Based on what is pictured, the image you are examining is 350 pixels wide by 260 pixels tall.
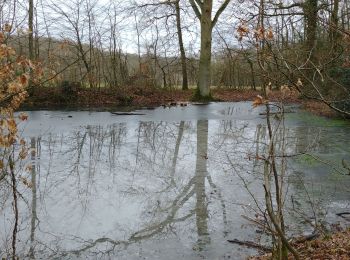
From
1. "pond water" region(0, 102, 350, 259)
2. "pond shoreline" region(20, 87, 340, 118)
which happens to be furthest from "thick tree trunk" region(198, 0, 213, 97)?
"pond water" region(0, 102, 350, 259)

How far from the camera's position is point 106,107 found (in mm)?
20031

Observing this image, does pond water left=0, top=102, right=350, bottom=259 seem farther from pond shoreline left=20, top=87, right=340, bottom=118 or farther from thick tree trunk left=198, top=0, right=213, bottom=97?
thick tree trunk left=198, top=0, right=213, bottom=97

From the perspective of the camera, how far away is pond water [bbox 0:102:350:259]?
4.83m

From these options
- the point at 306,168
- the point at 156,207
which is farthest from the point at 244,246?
the point at 306,168

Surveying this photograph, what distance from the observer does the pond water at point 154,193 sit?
483 cm

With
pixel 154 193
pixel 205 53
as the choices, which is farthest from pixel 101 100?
pixel 154 193

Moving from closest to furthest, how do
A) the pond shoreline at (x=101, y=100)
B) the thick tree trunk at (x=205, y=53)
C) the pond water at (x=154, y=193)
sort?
the pond water at (x=154, y=193) < the pond shoreline at (x=101, y=100) < the thick tree trunk at (x=205, y=53)

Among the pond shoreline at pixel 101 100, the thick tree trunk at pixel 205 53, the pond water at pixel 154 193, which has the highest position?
the thick tree trunk at pixel 205 53

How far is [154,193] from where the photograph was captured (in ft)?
22.0

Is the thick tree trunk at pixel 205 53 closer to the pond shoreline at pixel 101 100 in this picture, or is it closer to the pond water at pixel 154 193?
the pond shoreline at pixel 101 100

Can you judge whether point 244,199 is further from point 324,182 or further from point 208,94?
point 208,94

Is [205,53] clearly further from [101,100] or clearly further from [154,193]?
[154,193]

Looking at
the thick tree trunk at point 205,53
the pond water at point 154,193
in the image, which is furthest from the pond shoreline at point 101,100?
the pond water at point 154,193

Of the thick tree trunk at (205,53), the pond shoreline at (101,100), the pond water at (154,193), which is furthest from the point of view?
the thick tree trunk at (205,53)
